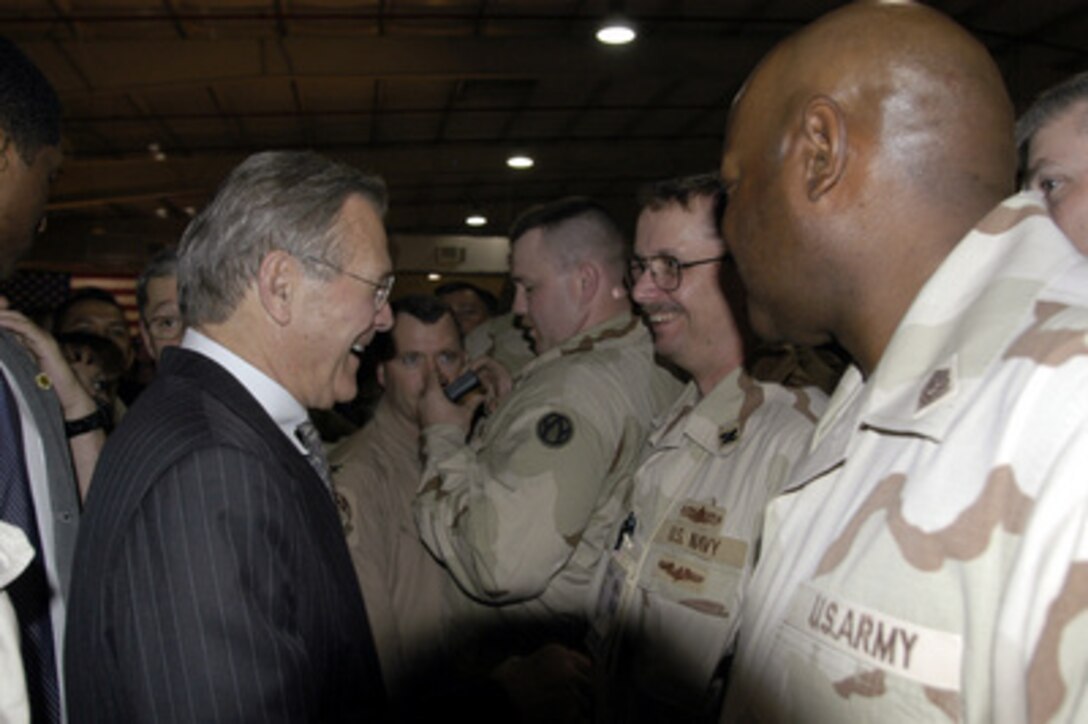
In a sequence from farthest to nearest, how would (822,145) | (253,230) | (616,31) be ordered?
1. (616,31)
2. (253,230)
3. (822,145)

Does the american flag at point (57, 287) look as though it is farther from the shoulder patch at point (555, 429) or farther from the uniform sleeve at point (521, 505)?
the shoulder patch at point (555, 429)

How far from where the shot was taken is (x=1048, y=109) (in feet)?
5.67

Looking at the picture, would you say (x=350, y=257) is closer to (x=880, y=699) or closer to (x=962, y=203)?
(x=962, y=203)

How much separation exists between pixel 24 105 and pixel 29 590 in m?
0.89

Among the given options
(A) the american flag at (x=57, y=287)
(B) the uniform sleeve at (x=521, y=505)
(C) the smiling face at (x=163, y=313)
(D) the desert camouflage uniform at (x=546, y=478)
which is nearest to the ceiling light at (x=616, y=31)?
(C) the smiling face at (x=163, y=313)

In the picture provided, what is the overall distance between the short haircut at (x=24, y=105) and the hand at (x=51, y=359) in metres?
0.71

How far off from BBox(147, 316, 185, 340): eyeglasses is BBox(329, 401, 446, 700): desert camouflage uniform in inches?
37.8

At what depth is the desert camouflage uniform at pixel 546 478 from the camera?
7.04 feet

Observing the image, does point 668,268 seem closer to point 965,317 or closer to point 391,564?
point 391,564

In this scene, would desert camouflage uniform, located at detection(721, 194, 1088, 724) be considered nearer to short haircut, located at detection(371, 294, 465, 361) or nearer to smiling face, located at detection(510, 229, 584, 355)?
smiling face, located at detection(510, 229, 584, 355)

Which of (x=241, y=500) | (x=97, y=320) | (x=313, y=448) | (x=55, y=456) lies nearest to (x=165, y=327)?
(x=97, y=320)

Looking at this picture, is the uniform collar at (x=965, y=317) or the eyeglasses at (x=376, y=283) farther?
the eyeglasses at (x=376, y=283)

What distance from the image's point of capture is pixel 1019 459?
80cm

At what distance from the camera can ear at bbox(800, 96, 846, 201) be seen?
1.10 m
